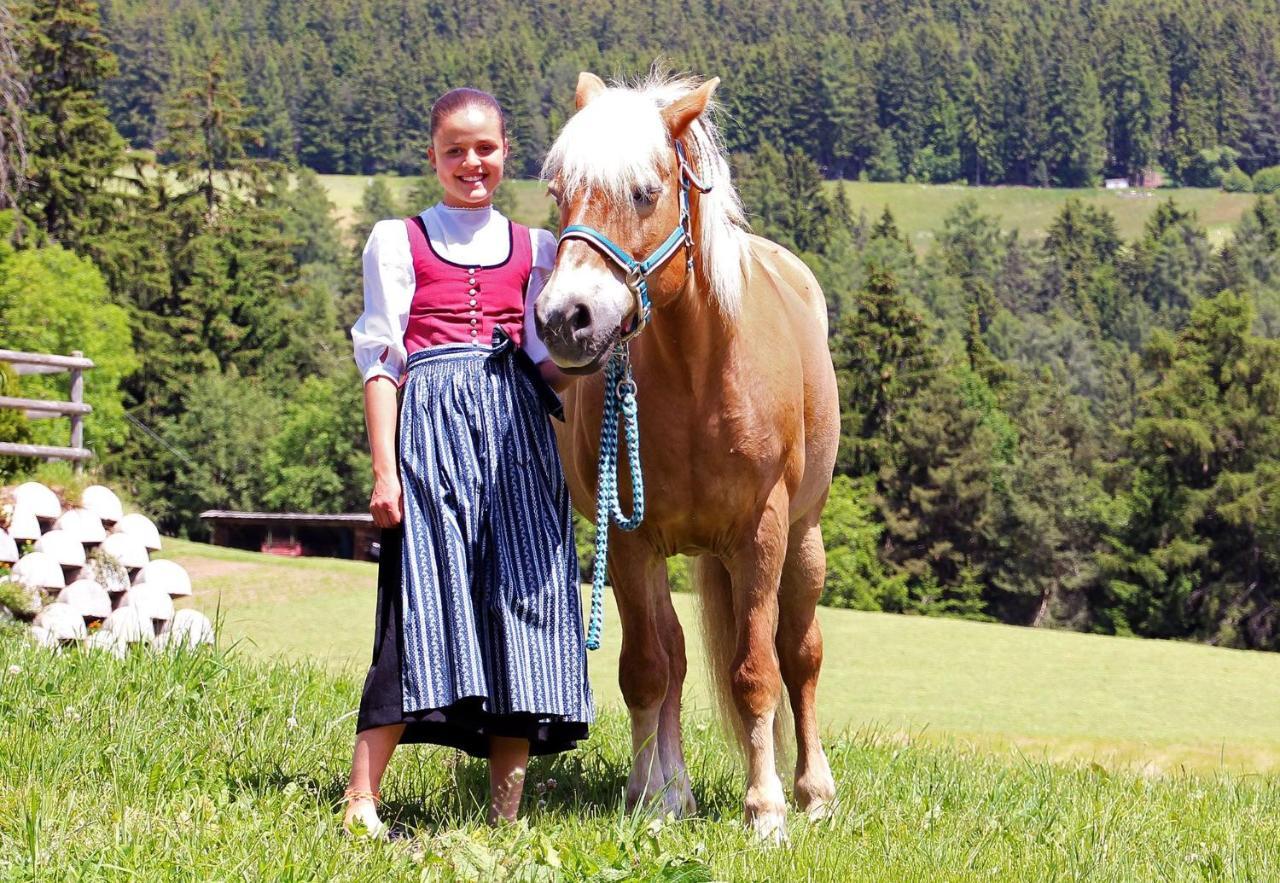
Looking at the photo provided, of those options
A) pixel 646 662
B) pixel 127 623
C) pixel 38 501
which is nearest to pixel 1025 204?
pixel 38 501

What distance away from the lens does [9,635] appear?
6277 millimetres

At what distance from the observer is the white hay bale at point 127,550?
31.6 ft

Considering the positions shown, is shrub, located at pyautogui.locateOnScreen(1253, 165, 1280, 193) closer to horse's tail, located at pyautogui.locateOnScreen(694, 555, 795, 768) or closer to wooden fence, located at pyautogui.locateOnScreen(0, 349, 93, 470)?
wooden fence, located at pyautogui.locateOnScreen(0, 349, 93, 470)

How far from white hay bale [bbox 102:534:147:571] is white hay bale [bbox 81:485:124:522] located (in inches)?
8.4

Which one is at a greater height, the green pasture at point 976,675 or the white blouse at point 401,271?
the white blouse at point 401,271

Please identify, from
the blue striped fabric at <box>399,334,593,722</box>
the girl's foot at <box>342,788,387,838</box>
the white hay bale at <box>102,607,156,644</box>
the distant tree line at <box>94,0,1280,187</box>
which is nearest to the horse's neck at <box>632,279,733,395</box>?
the blue striped fabric at <box>399,334,593,722</box>

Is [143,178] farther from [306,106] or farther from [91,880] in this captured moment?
[306,106]

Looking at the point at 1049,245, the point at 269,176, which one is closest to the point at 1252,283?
the point at 1049,245

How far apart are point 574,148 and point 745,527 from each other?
48.6 inches

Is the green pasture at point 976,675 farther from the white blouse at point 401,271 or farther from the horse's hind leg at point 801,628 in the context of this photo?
the white blouse at point 401,271

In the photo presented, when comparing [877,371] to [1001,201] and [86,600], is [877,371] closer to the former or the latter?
[86,600]

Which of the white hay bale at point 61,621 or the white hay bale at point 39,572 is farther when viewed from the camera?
the white hay bale at point 39,572

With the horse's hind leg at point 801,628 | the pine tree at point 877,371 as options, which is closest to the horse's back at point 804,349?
the horse's hind leg at point 801,628

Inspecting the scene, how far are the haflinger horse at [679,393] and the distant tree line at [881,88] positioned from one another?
150 meters
